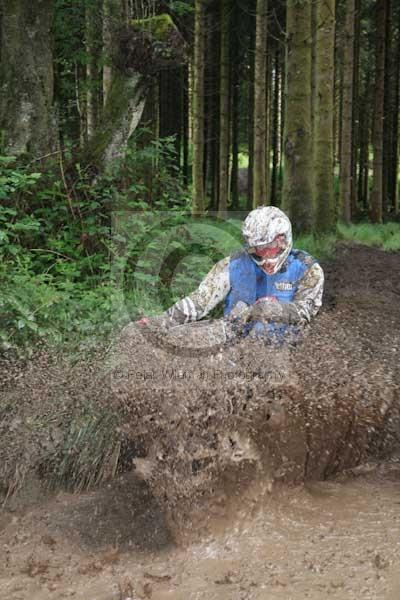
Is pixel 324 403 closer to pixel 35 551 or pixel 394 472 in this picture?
pixel 394 472

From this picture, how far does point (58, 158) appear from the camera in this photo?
7770 mm

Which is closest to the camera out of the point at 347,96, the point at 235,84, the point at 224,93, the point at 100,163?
the point at 100,163

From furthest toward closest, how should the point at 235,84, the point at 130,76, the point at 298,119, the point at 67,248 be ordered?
the point at 235,84 < the point at 298,119 < the point at 130,76 < the point at 67,248

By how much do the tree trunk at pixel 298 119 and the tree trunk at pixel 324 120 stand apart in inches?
41.9

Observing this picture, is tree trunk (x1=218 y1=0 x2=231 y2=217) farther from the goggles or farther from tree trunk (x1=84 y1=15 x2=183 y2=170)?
the goggles

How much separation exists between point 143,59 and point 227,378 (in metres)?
5.28

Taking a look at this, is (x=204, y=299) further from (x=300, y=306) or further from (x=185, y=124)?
(x=185, y=124)

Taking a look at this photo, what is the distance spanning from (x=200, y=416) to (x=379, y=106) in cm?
1497

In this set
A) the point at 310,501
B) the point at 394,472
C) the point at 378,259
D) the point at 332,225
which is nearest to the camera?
the point at 310,501

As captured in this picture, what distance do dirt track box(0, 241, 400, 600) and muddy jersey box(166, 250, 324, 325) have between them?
0.29 metres

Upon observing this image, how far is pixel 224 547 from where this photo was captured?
3789 mm

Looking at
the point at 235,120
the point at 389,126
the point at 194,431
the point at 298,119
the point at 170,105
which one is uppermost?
the point at 170,105

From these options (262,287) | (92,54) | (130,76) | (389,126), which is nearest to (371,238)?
(130,76)

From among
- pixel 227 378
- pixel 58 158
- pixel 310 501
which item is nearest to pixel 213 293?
pixel 227 378
